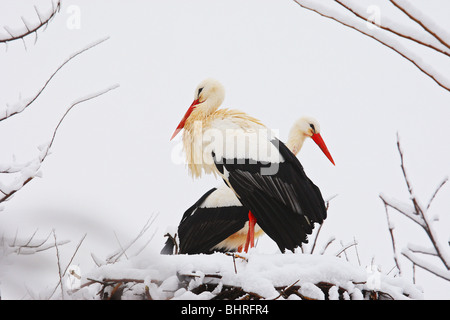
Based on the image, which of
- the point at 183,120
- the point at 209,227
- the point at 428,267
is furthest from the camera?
the point at 183,120

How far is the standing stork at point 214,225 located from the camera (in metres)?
3.03

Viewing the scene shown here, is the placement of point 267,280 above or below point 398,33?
below

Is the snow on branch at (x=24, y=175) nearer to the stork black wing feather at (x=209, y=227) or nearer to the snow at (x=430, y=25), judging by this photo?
the snow at (x=430, y=25)

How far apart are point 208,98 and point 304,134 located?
698 millimetres

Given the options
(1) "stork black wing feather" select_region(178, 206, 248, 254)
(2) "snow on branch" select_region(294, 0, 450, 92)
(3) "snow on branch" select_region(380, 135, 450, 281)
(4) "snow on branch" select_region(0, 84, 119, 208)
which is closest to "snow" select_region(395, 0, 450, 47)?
(2) "snow on branch" select_region(294, 0, 450, 92)

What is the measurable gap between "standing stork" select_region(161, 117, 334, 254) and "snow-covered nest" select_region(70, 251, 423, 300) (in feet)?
4.06

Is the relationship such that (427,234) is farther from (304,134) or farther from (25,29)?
(304,134)

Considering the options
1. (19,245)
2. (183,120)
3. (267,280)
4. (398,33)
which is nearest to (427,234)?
(398,33)

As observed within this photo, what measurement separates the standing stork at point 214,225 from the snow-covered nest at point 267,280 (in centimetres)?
124

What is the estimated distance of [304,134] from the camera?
3.45 metres

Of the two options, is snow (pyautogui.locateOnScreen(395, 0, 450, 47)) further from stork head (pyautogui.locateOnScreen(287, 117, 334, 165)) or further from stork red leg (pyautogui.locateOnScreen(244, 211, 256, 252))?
stork head (pyautogui.locateOnScreen(287, 117, 334, 165))

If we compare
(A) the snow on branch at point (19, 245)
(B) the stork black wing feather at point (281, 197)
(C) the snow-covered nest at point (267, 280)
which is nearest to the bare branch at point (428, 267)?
(A) the snow on branch at point (19, 245)

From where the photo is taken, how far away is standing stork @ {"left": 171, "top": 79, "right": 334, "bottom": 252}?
8.80ft
